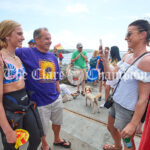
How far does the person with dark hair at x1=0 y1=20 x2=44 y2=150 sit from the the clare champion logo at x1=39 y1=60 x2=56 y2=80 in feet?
1.25

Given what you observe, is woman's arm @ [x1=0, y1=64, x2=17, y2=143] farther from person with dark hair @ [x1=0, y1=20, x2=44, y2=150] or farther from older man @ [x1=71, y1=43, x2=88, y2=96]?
older man @ [x1=71, y1=43, x2=88, y2=96]

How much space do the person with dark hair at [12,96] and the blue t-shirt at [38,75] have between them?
27cm

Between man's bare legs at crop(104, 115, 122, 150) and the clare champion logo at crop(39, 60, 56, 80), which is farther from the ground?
the clare champion logo at crop(39, 60, 56, 80)

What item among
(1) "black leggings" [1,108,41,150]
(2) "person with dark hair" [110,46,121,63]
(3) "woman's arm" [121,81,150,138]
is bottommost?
(1) "black leggings" [1,108,41,150]

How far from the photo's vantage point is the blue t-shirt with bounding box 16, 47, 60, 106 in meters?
1.82

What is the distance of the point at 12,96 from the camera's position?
4.45 ft

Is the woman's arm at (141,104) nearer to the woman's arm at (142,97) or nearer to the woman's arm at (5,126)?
the woman's arm at (142,97)

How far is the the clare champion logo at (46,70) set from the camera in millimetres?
1880

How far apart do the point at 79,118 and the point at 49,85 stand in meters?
1.67

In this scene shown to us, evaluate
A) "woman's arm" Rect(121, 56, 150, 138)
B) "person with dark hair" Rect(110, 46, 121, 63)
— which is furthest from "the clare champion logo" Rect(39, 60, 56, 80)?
"person with dark hair" Rect(110, 46, 121, 63)

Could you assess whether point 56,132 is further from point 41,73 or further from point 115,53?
point 115,53

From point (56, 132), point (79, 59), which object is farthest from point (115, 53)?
point (56, 132)

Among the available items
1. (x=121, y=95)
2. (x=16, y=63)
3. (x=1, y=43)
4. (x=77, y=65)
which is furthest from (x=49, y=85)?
(x=77, y=65)

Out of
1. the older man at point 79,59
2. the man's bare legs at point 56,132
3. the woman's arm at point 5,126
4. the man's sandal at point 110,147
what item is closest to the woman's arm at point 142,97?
the man's sandal at point 110,147
